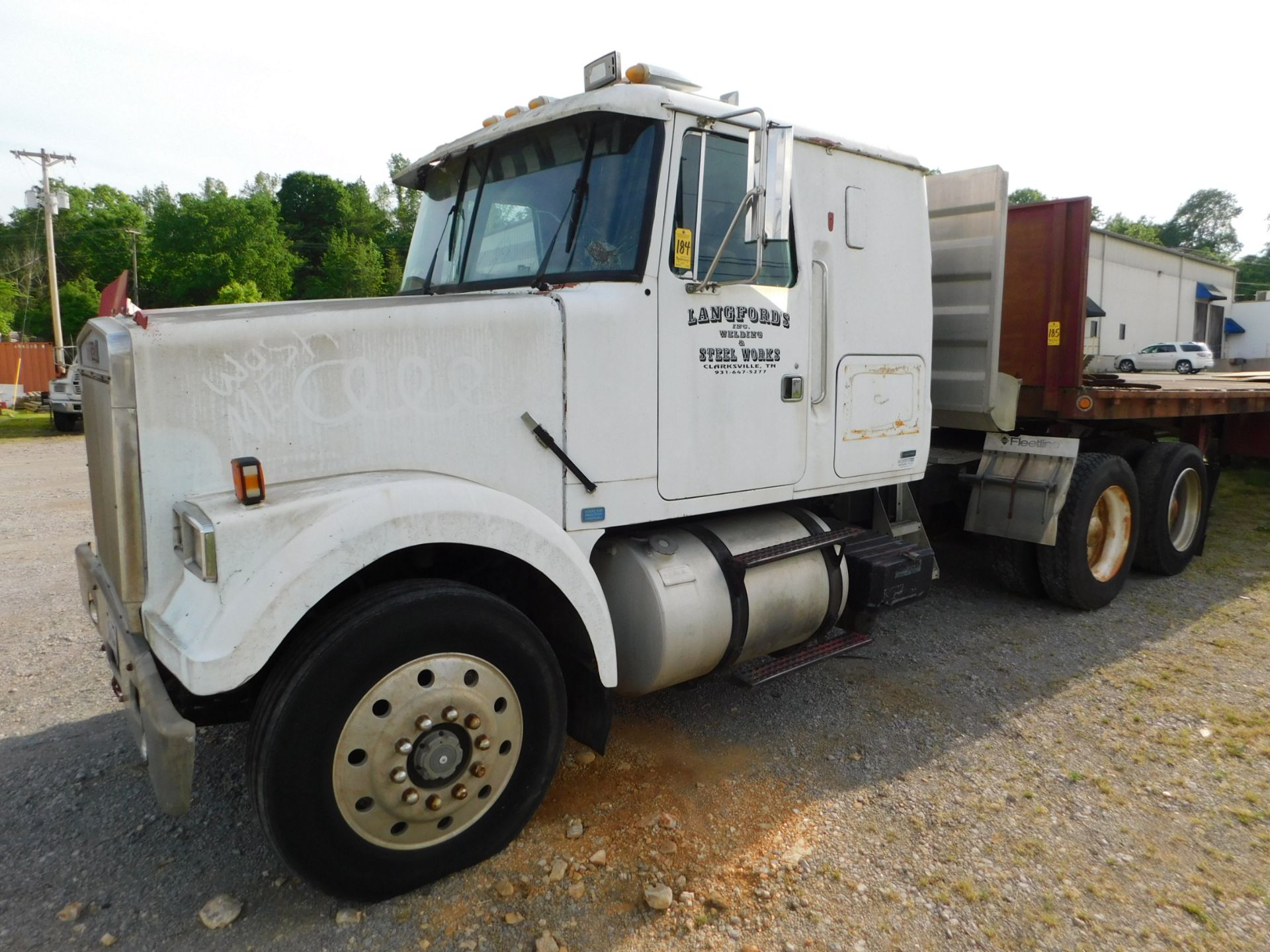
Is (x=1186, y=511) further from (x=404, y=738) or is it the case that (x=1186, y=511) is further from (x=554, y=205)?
(x=404, y=738)

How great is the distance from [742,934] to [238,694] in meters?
1.80

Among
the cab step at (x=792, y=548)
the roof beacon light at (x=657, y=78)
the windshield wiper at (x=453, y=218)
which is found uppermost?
the roof beacon light at (x=657, y=78)

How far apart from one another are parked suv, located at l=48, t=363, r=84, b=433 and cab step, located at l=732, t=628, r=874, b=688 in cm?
1951

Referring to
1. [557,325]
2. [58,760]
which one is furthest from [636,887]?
[58,760]

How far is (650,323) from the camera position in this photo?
3.25 meters

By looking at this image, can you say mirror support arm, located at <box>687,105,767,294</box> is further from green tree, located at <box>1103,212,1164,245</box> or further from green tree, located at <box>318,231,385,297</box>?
green tree, located at <box>1103,212,1164,245</box>

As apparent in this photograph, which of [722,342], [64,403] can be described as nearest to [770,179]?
[722,342]

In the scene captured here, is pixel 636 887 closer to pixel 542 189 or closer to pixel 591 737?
pixel 591 737

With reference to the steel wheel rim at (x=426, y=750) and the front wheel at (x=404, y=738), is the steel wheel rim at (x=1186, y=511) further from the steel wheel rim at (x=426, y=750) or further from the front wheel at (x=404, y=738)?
the steel wheel rim at (x=426, y=750)

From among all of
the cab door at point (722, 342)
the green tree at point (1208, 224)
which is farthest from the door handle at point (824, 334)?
the green tree at point (1208, 224)

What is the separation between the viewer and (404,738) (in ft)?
8.55

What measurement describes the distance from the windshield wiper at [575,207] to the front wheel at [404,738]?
1.35m

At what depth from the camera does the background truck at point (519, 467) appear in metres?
2.47

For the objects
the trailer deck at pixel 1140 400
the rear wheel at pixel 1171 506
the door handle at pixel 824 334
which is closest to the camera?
the door handle at pixel 824 334
